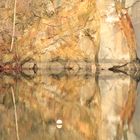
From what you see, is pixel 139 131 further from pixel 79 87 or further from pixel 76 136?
pixel 79 87

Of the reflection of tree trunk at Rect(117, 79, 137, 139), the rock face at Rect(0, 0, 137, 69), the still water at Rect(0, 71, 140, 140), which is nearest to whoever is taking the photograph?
the still water at Rect(0, 71, 140, 140)

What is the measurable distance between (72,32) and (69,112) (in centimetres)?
1879

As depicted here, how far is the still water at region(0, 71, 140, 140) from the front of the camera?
34.8 feet

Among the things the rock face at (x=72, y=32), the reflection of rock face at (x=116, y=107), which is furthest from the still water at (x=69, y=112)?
the rock face at (x=72, y=32)

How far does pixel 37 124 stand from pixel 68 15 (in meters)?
20.9

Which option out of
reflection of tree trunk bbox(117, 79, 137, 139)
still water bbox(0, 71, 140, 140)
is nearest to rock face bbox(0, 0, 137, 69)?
still water bbox(0, 71, 140, 140)

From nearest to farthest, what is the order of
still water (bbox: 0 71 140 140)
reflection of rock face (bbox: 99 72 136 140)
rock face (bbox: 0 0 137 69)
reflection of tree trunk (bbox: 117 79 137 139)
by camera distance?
still water (bbox: 0 71 140 140)
reflection of rock face (bbox: 99 72 136 140)
reflection of tree trunk (bbox: 117 79 137 139)
rock face (bbox: 0 0 137 69)

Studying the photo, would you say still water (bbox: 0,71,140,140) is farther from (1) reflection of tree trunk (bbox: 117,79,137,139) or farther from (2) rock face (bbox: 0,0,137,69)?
(2) rock face (bbox: 0,0,137,69)

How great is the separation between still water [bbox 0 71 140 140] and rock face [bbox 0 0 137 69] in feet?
34.6

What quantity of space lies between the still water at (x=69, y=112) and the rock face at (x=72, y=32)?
10.5m

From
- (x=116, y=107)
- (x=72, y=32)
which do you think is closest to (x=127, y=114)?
(x=116, y=107)

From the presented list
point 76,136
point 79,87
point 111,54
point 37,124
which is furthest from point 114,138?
point 111,54

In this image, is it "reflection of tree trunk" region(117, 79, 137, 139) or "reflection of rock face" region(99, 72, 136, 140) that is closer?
"reflection of rock face" region(99, 72, 136, 140)

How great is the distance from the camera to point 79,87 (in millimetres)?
20266
